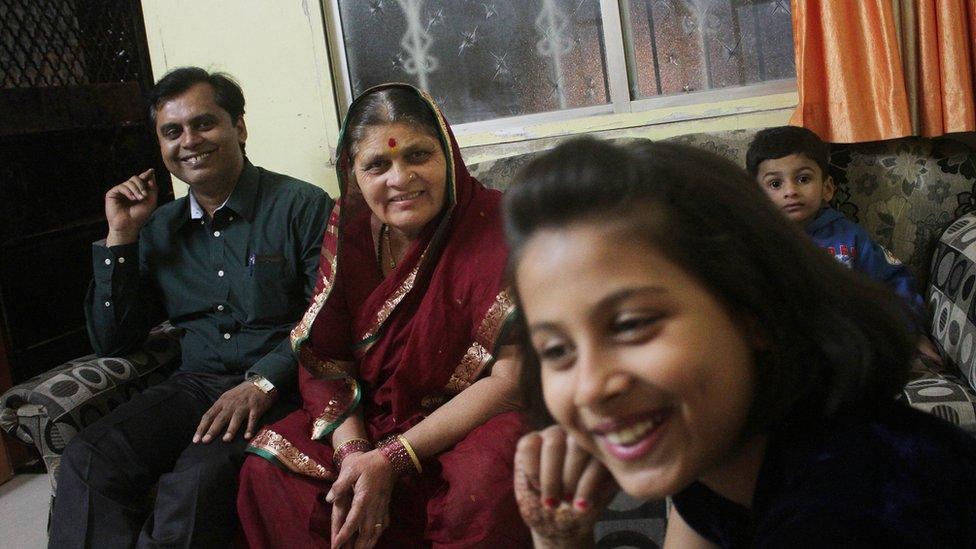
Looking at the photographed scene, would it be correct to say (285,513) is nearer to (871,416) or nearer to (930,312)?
(871,416)

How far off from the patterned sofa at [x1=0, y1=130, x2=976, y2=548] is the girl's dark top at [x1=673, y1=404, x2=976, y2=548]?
985 millimetres

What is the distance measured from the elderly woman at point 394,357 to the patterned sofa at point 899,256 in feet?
1.92

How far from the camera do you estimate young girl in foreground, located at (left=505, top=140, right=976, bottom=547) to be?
0.65 meters

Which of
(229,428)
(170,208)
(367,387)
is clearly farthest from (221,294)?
(367,387)

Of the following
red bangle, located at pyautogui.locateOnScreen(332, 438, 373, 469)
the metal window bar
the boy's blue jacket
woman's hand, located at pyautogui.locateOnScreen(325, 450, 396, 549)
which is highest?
the metal window bar

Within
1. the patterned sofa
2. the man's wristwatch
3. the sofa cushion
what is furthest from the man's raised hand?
the sofa cushion

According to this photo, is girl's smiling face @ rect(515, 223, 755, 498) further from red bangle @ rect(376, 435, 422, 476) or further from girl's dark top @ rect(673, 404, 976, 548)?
red bangle @ rect(376, 435, 422, 476)

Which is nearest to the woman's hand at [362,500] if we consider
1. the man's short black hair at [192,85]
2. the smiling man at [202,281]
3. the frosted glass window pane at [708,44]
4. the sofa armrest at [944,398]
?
the smiling man at [202,281]

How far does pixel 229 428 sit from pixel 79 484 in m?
0.33

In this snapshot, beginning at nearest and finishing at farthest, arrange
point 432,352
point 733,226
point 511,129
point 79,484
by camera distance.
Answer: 1. point 733,226
2. point 432,352
3. point 79,484
4. point 511,129

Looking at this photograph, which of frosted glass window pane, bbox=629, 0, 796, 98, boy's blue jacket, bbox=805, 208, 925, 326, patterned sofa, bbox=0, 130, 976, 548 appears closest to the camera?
patterned sofa, bbox=0, 130, 976, 548

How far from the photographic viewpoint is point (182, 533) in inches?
66.8

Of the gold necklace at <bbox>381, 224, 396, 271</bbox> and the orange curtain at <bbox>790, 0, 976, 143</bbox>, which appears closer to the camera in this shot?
the gold necklace at <bbox>381, 224, 396, 271</bbox>

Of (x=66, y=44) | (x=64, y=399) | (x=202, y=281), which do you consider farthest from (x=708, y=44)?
(x=66, y=44)
